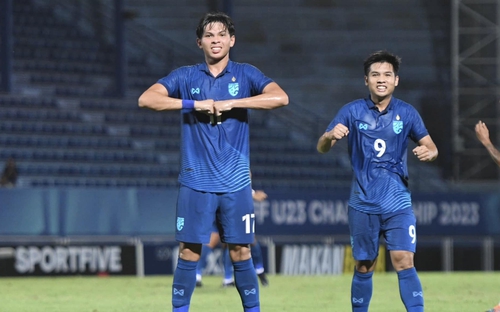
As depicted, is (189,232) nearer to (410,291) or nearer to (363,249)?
(363,249)

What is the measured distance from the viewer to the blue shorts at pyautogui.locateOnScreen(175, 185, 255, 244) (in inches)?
309

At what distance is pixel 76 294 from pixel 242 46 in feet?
56.6

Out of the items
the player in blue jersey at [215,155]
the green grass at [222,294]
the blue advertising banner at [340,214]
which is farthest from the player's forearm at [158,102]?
the blue advertising banner at [340,214]

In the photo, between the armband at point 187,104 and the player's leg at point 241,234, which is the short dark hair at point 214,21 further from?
the player's leg at point 241,234

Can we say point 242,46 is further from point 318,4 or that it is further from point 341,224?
point 341,224

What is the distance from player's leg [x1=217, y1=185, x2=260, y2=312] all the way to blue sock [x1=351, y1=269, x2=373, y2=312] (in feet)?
3.03

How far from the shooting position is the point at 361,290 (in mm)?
8461

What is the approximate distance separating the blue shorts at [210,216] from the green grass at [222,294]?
337 centimetres

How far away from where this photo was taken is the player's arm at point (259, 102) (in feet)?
25.3

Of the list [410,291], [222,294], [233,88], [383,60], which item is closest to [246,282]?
[410,291]

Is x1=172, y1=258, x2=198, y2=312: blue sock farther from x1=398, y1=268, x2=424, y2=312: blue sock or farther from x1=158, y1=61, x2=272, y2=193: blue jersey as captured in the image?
x1=398, y1=268, x2=424, y2=312: blue sock

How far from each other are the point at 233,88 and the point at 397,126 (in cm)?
135

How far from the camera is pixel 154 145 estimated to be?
2472 cm

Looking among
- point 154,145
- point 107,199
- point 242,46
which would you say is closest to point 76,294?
point 107,199
